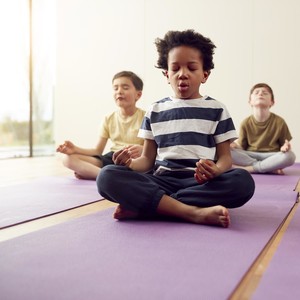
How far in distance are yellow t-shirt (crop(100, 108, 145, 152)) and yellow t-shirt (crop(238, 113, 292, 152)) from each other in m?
0.99

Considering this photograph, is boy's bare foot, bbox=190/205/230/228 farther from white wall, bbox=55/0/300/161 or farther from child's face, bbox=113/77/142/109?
white wall, bbox=55/0/300/161

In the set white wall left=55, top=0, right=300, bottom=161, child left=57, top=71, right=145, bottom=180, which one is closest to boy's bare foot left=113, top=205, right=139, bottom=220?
child left=57, top=71, right=145, bottom=180

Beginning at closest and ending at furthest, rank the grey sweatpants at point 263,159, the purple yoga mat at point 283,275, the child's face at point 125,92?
1. the purple yoga mat at point 283,275
2. the child's face at point 125,92
3. the grey sweatpants at point 263,159

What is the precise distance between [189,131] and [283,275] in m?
0.69

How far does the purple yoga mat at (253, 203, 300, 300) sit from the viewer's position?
31.3 inches

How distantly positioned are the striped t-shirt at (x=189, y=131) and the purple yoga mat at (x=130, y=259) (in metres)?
0.23

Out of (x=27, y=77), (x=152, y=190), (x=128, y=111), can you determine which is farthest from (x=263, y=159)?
(x=27, y=77)

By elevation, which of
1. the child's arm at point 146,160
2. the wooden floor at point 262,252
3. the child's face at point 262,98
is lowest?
the wooden floor at point 262,252

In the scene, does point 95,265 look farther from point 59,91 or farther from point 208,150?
point 59,91

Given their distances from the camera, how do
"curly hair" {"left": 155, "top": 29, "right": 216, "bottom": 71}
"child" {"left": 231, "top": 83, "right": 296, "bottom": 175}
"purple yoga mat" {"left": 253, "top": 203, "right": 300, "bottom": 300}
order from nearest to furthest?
1. "purple yoga mat" {"left": 253, "top": 203, "right": 300, "bottom": 300}
2. "curly hair" {"left": 155, "top": 29, "right": 216, "bottom": 71}
3. "child" {"left": 231, "top": 83, "right": 296, "bottom": 175}

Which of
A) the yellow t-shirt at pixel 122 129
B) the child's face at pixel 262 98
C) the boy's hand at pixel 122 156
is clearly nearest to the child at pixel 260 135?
the child's face at pixel 262 98

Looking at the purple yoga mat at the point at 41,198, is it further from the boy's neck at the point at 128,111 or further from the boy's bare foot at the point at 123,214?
the boy's neck at the point at 128,111

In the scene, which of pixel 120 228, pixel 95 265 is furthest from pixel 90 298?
pixel 120 228

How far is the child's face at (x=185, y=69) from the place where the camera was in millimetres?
1490
